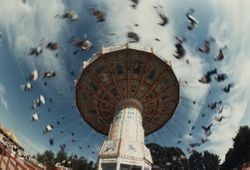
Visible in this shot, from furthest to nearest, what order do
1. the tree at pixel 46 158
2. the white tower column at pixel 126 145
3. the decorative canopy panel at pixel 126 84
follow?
the tree at pixel 46 158 → the decorative canopy panel at pixel 126 84 → the white tower column at pixel 126 145

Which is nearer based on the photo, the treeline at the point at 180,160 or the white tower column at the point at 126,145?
the white tower column at the point at 126,145

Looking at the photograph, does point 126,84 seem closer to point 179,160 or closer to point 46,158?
point 46,158

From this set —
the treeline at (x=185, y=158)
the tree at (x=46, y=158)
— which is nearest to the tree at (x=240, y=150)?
the treeline at (x=185, y=158)

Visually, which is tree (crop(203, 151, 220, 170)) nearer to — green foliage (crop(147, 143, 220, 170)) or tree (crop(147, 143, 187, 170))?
green foliage (crop(147, 143, 220, 170))

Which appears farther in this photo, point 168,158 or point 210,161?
point 168,158

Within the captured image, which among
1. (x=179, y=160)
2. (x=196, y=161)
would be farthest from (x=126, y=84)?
(x=196, y=161)

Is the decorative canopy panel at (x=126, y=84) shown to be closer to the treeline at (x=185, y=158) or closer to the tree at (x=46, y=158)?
the tree at (x=46, y=158)

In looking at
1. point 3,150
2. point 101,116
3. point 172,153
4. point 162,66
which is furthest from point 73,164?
point 3,150

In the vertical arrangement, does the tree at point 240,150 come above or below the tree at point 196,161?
below
